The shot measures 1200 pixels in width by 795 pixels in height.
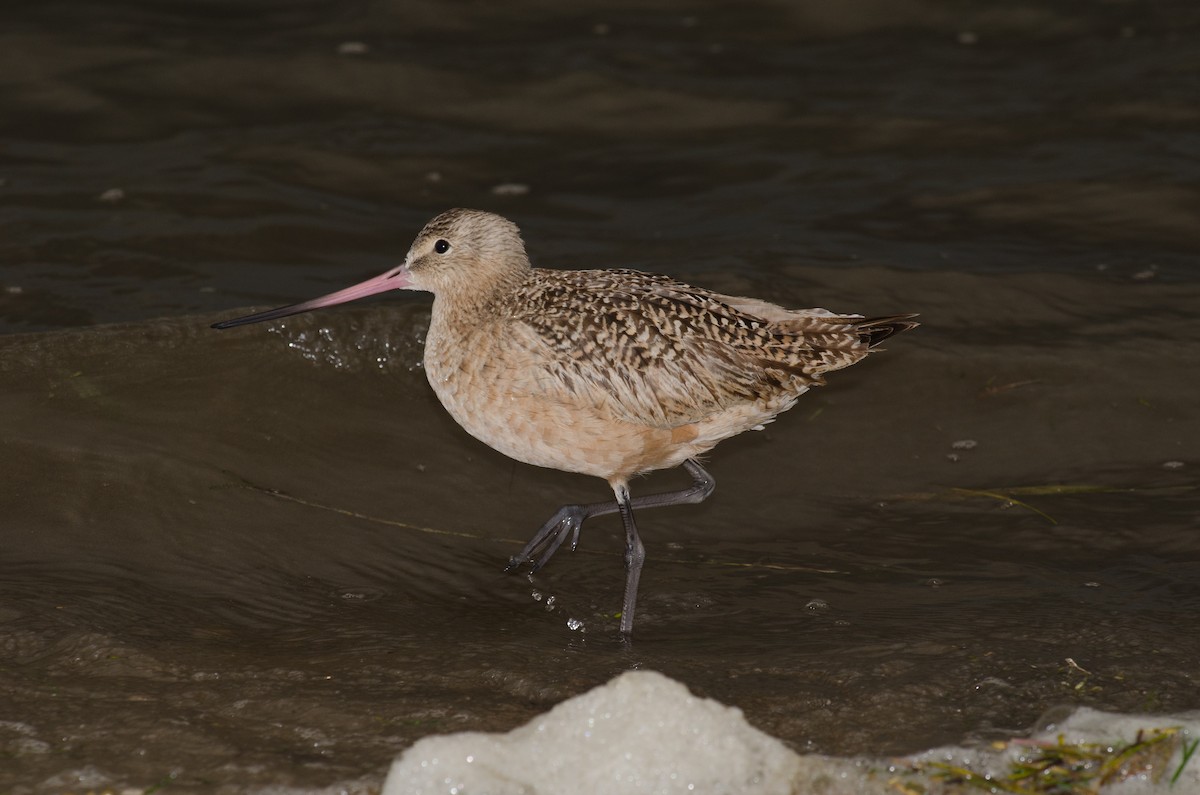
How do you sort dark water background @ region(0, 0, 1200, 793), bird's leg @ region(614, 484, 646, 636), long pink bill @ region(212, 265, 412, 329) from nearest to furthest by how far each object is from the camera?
dark water background @ region(0, 0, 1200, 793) < bird's leg @ region(614, 484, 646, 636) < long pink bill @ region(212, 265, 412, 329)

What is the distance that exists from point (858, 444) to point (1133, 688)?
7.40ft

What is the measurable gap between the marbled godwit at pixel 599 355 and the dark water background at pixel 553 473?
1.83 ft

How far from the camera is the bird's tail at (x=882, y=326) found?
16.2 ft

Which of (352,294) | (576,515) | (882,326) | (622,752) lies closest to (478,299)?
(352,294)

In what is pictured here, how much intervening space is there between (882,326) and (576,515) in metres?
1.22

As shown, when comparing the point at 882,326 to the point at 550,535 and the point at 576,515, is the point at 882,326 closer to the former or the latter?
the point at 576,515

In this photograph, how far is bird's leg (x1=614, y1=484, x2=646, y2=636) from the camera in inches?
181

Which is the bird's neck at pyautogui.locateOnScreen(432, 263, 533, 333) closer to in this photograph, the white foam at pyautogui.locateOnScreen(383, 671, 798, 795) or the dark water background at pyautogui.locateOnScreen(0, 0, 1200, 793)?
the dark water background at pyautogui.locateOnScreen(0, 0, 1200, 793)

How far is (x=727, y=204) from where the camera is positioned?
7.75 meters

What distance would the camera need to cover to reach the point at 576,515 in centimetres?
512

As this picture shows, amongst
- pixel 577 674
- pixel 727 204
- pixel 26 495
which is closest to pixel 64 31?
pixel 727 204

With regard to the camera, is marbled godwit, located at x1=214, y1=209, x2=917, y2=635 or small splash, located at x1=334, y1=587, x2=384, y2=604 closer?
marbled godwit, located at x1=214, y1=209, x2=917, y2=635

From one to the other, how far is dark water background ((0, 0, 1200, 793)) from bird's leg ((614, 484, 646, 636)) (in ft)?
0.23

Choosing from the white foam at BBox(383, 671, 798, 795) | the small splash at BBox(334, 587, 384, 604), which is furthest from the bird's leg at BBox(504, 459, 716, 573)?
the white foam at BBox(383, 671, 798, 795)
